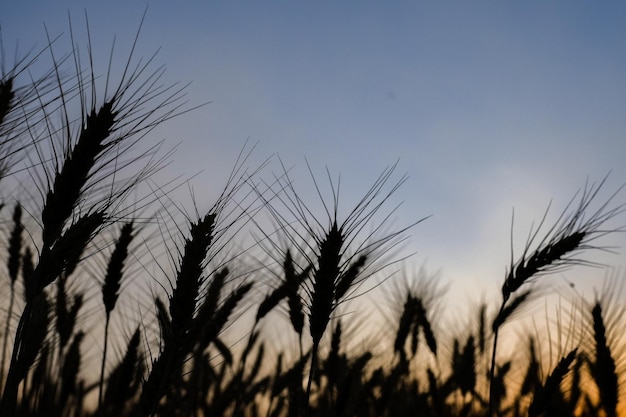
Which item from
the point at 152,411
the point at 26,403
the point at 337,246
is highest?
the point at 337,246

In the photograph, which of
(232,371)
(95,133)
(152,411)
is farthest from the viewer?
(232,371)

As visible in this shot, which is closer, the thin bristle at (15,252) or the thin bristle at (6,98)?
the thin bristle at (6,98)

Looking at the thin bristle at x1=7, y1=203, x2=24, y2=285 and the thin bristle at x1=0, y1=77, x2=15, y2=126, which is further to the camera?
the thin bristle at x1=7, y1=203, x2=24, y2=285

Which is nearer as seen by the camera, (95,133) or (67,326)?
(95,133)

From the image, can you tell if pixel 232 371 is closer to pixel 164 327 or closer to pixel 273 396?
pixel 273 396

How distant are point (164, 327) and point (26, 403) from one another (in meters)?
2.31

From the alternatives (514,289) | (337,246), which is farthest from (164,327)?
(514,289)

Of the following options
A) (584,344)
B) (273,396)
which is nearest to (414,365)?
(273,396)

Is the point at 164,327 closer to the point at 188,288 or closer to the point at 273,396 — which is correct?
the point at 188,288

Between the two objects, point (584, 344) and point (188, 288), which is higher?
point (584, 344)

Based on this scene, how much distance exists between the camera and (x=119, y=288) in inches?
146

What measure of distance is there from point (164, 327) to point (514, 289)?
79.0 inches

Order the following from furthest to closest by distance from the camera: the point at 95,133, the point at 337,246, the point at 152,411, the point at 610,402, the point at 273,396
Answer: the point at 273,396 < the point at 610,402 < the point at 337,246 < the point at 95,133 < the point at 152,411

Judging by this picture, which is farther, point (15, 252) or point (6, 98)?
point (15, 252)
